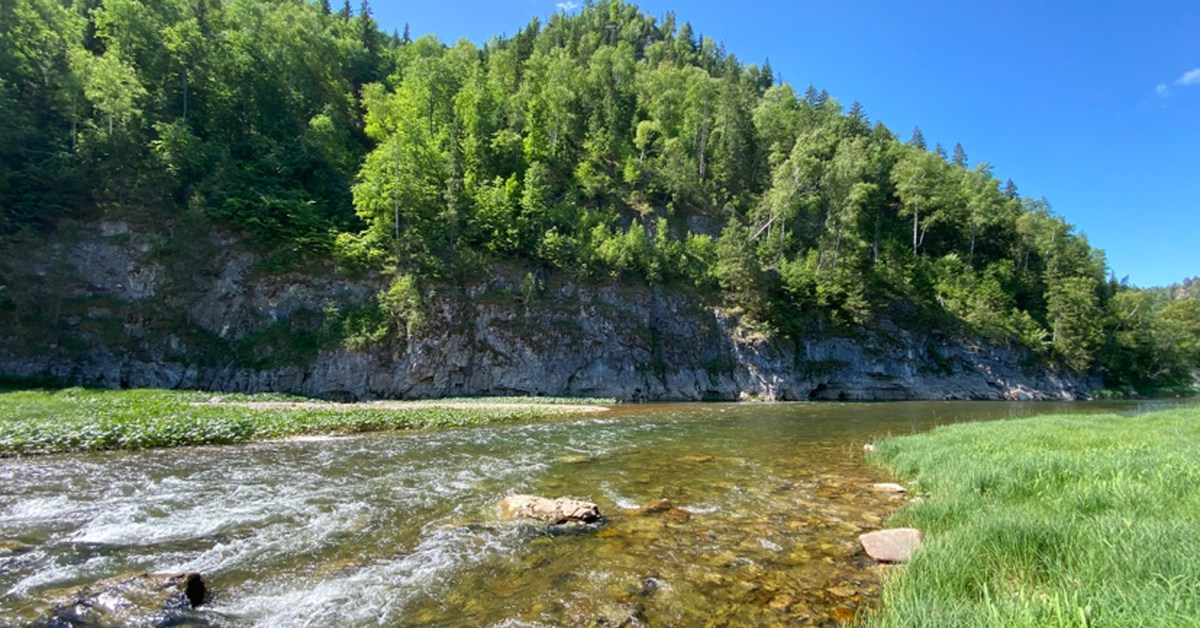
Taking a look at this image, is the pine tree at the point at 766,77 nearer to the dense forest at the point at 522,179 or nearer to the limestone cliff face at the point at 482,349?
the dense forest at the point at 522,179

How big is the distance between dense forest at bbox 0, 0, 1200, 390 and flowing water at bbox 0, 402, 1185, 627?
29.2 meters

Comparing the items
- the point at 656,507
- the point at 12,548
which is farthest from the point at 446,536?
the point at 12,548

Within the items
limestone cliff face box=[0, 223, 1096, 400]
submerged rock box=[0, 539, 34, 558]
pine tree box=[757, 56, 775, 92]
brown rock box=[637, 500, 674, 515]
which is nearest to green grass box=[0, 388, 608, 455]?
submerged rock box=[0, 539, 34, 558]

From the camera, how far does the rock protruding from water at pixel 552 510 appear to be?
340 inches

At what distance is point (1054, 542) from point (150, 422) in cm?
2318

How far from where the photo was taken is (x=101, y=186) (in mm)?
34594

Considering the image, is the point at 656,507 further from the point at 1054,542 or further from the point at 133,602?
the point at 133,602

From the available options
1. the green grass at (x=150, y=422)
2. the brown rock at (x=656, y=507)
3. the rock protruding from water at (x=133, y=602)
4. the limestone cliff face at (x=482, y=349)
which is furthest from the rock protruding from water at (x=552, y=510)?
the limestone cliff face at (x=482, y=349)

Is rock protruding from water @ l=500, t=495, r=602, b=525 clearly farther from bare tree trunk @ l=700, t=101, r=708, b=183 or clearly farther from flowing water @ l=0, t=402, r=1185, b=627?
bare tree trunk @ l=700, t=101, r=708, b=183

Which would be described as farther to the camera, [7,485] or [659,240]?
[659,240]

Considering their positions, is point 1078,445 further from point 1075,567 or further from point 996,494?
point 1075,567

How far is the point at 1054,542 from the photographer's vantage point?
5.35 metres

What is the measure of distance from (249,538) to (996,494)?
12841mm

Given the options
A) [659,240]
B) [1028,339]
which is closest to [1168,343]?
[1028,339]
